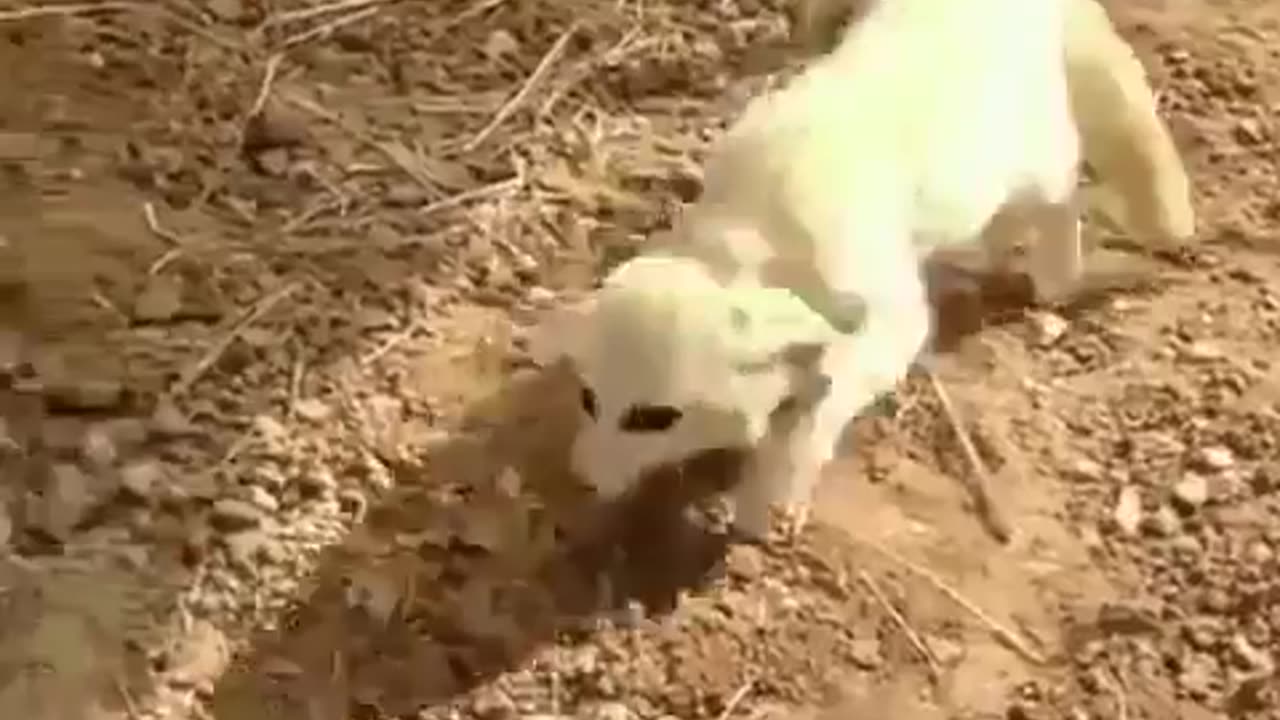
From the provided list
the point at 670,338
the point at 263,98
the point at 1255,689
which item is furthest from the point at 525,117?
the point at 1255,689

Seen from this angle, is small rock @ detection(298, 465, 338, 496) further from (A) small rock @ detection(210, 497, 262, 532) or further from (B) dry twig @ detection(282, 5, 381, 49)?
(B) dry twig @ detection(282, 5, 381, 49)

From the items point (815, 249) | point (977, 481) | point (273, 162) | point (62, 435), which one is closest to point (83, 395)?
point (62, 435)

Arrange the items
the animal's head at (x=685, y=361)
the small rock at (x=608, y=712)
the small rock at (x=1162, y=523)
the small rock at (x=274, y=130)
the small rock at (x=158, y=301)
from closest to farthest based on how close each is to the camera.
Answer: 1. the animal's head at (x=685, y=361)
2. the small rock at (x=608, y=712)
3. the small rock at (x=1162, y=523)
4. the small rock at (x=158, y=301)
5. the small rock at (x=274, y=130)

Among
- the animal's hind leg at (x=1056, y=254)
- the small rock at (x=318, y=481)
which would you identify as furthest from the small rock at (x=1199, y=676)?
the small rock at (x=318, y=481)

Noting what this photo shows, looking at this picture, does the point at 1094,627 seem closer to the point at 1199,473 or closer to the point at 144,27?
the point at 1199,473

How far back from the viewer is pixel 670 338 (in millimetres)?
1406

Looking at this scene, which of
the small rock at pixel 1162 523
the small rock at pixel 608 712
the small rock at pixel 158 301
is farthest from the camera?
the small rock at pixel 158 301

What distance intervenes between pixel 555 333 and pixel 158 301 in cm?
33

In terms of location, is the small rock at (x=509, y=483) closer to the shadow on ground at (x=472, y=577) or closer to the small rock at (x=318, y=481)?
the shadow on ground at (x=472, y=577)

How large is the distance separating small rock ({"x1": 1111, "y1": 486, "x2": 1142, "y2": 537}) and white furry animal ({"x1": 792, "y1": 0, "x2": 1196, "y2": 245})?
0.25m

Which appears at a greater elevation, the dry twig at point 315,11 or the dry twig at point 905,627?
the dry twig at point 315,11

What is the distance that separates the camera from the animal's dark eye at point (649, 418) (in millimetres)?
1440

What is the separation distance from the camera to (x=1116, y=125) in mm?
1720

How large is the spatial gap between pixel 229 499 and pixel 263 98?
1.37 ft
